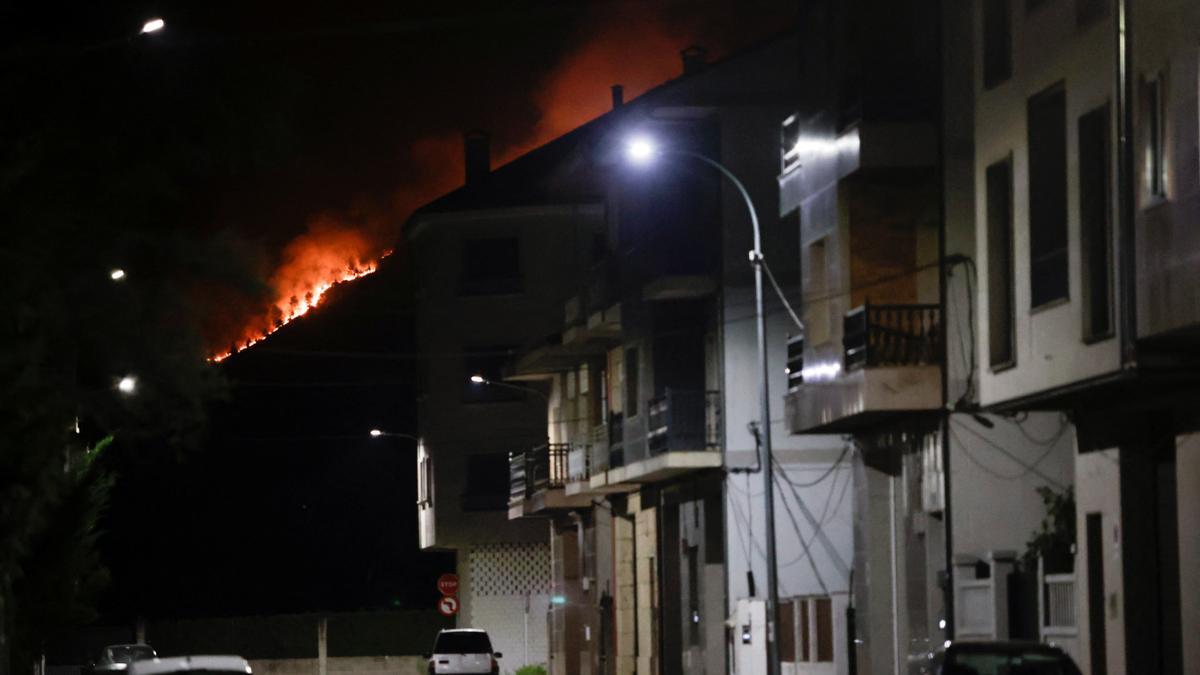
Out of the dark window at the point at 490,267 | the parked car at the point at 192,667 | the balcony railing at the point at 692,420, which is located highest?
the dark window at the point at 490,267

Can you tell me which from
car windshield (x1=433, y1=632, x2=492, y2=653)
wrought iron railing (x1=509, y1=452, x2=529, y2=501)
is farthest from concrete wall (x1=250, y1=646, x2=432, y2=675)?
car windshield (x1=433, y1=632, x2=492, y2=653)

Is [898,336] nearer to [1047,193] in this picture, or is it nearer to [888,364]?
[888,364]

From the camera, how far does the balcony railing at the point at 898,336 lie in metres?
33.1

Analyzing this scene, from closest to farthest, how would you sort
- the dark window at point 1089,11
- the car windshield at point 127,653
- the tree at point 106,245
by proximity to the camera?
the tree at point 106,245 < the dark window at point 1089,11 < the car windshield at point 127,653

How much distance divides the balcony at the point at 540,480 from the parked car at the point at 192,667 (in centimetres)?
3556

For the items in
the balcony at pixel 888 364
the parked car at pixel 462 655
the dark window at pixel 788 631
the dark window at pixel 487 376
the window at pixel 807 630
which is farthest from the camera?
the dark window at pixel 487 376

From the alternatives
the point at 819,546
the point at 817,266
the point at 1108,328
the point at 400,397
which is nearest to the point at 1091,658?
the point at 1108,328

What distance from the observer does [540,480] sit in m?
58.5

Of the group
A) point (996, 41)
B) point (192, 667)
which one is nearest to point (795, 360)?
point (996, 41)

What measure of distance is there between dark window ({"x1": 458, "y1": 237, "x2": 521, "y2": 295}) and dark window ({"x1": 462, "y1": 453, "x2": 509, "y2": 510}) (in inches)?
194

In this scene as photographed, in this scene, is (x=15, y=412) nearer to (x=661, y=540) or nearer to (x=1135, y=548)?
(x=1135, y=548)

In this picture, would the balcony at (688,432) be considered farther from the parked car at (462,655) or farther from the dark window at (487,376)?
the dark window at (487,376)

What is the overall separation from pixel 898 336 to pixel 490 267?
114 ft

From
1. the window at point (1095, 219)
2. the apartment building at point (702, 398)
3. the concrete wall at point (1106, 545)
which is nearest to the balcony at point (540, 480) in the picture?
the apartment building at point (702, 398)
